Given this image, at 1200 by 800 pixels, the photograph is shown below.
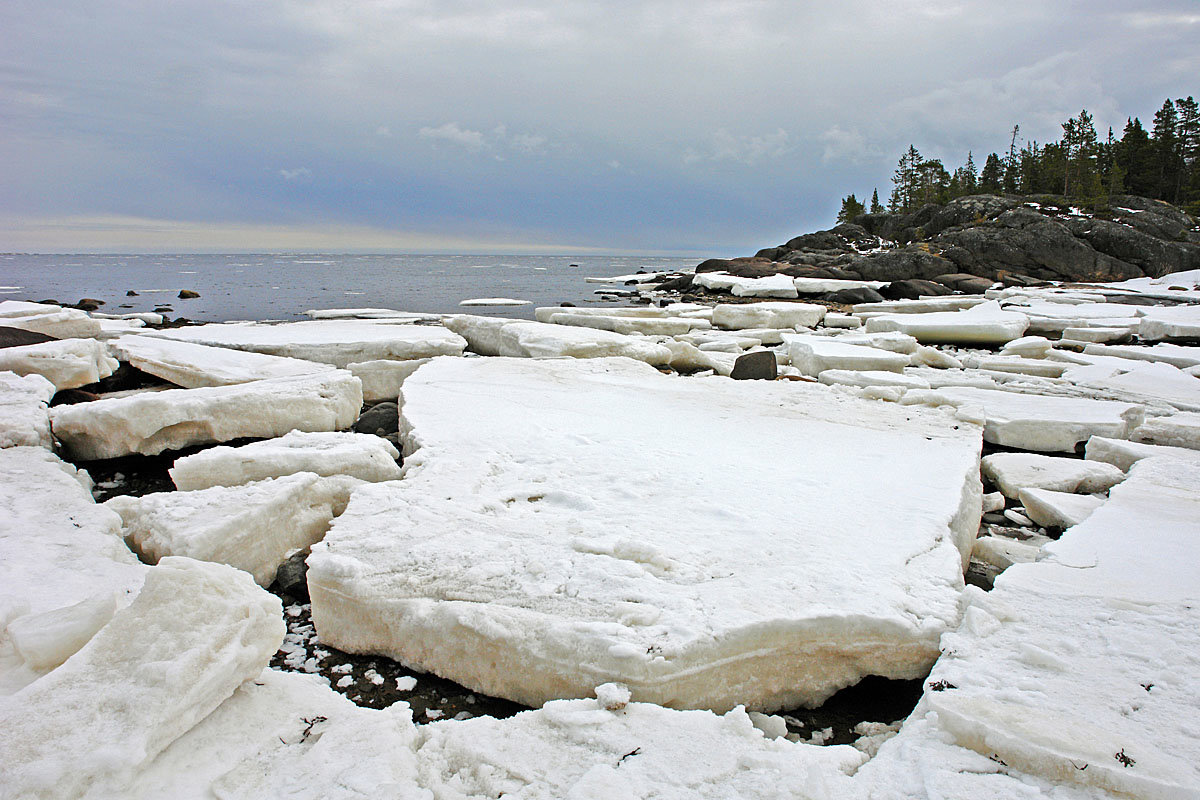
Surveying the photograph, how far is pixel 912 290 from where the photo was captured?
20.6 meters

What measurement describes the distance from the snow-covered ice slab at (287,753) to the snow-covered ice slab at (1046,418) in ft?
17.6

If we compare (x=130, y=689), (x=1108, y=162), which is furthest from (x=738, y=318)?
(x=1108, y=162)

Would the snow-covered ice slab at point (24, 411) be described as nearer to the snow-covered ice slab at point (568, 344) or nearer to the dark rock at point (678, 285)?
the snow-covered ice slab at point (568, 344)

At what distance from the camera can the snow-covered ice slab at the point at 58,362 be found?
19.8 ft

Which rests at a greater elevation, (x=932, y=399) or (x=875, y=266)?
(x=875, y=266)

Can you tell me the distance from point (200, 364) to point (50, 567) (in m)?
4.26

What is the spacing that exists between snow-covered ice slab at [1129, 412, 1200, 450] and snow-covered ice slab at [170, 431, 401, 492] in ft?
18.7

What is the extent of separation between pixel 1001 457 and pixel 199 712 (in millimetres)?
5289

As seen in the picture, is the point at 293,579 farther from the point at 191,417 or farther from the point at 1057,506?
the point at 1057,506

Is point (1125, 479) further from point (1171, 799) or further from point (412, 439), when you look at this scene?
point (412, 439)

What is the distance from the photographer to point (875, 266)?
2617cm

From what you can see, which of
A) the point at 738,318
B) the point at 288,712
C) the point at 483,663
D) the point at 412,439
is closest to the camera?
the point at 288,712

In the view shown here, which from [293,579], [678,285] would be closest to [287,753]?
[293,579]

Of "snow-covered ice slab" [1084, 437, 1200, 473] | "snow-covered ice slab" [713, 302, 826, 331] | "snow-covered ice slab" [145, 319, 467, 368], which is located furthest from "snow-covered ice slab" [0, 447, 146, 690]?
"snow-covered ice slab" [713, 302, 826, 331]
